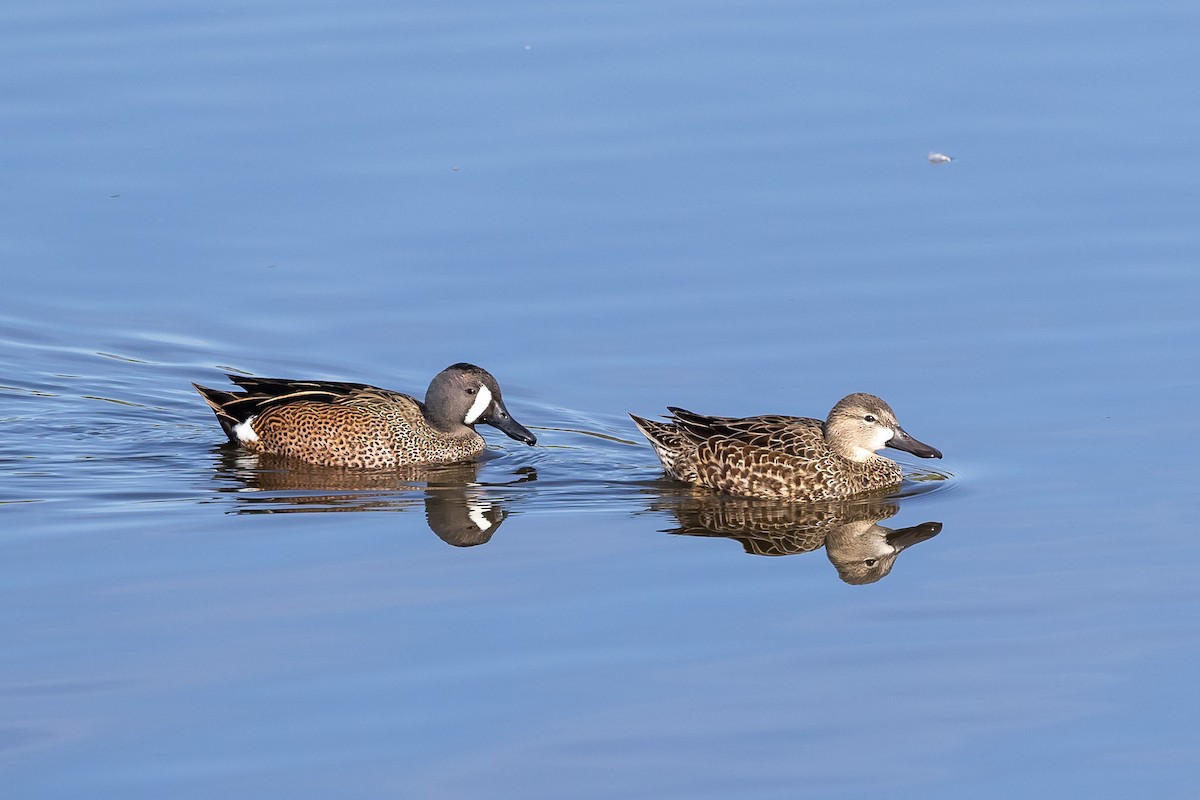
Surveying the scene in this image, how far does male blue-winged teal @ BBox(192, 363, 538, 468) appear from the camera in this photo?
12461 millimetres

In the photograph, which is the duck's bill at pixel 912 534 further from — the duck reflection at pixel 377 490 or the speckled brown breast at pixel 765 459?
the duck reflection at pixel 377 490

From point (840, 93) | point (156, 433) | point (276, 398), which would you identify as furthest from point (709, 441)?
point (840, 93)

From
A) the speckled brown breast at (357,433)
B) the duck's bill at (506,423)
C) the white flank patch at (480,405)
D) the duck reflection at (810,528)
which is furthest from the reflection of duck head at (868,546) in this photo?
the speckled brown breast at (357,433)

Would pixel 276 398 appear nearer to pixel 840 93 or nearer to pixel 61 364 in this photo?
pixel 61 364

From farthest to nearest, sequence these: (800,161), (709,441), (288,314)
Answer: (800,161) → (288,314) → (709,441)

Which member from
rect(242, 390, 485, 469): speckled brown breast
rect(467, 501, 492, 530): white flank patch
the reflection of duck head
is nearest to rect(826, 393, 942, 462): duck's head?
the reflection of duck head

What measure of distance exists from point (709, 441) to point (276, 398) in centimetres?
267

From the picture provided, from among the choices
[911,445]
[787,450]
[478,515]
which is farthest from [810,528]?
[478,515]

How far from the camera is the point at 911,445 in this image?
11492mm

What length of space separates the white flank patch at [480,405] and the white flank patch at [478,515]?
1.07 metres

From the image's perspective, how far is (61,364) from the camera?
526 inches

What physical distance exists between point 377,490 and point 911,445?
3080 millimetres

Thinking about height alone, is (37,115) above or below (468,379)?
above

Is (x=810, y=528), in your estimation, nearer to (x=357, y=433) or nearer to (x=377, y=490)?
(x=377, y=490)
